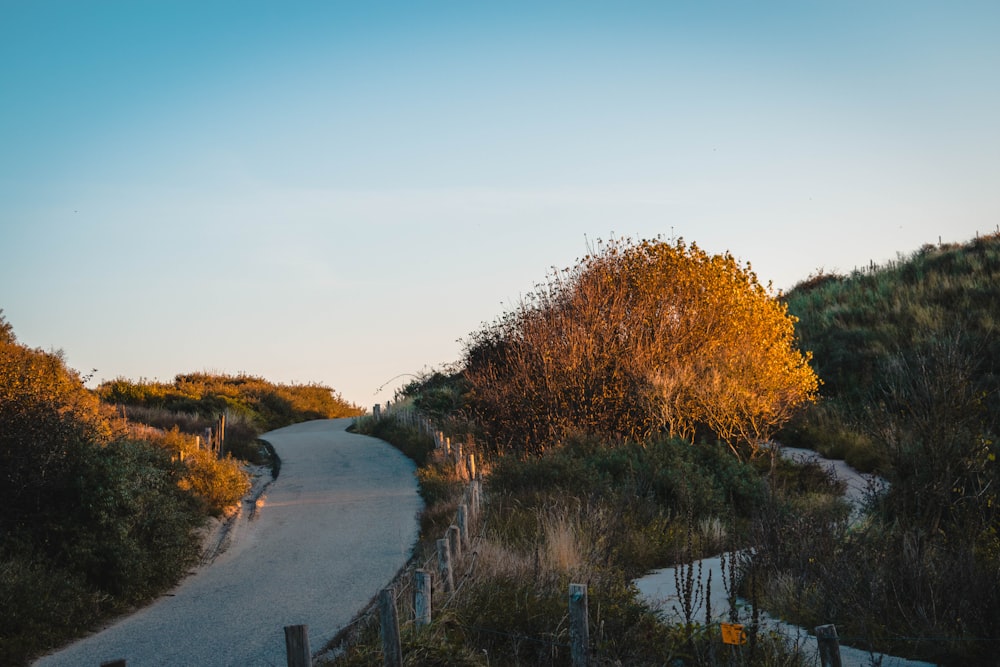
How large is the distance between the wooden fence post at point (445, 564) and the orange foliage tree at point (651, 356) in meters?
11.2

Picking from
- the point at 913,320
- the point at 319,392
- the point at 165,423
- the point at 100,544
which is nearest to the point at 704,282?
the point at 913,320

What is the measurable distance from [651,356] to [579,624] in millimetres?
14840

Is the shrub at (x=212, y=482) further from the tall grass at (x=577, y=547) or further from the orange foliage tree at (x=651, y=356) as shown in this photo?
the orange foliage tree at (x=651, y=356)

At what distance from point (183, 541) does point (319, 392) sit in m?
35.7

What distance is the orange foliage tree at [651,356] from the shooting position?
21.3 m

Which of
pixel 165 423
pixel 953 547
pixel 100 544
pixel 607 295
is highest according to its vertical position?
pixel 607 295

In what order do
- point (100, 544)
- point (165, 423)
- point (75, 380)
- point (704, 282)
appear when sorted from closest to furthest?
point (100, 544)
point (75, 380)
point (704, 282)
point (165, 423)

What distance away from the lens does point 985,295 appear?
101ft

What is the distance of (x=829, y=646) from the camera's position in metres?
5.91

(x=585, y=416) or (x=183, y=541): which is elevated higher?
(x=585, y=416)

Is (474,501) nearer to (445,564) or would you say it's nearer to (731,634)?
(445,564)

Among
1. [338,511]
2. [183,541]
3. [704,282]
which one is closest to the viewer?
[183,541]

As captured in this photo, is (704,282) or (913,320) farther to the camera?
(913,320)

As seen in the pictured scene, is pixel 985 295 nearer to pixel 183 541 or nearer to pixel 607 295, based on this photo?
pixel 607 295
